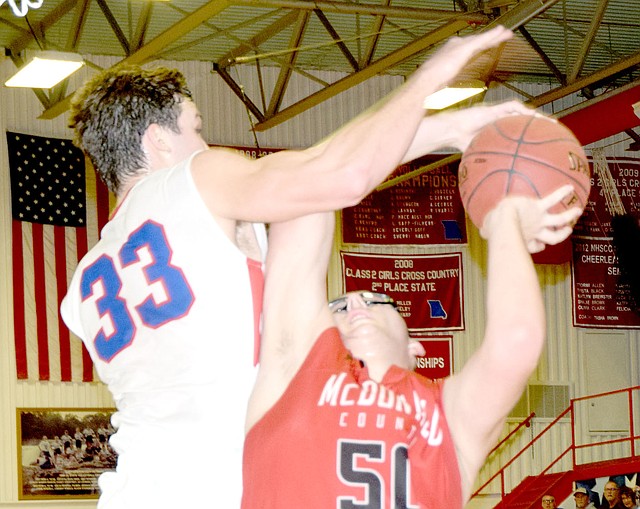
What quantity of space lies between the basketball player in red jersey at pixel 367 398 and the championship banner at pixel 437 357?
14.3 meters

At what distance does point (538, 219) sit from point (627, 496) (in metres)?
12.6

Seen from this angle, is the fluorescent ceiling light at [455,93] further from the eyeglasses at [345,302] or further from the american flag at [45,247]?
the eyeglasses at [345,302]

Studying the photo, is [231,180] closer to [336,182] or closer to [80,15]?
[336,182]

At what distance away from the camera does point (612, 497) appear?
1522 centimetres

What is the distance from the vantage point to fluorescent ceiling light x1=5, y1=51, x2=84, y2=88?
39.1ft

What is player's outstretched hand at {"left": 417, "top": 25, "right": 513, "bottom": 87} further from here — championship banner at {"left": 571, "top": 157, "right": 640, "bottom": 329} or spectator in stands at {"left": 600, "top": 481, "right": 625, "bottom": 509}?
championship banner at {"left": 571, "top": 157, "right": 640, "bottom": 329}

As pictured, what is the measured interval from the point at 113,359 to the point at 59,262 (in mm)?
12801

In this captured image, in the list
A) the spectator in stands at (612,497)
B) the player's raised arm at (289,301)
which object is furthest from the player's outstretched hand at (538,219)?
the spectator in stands at (612,497)

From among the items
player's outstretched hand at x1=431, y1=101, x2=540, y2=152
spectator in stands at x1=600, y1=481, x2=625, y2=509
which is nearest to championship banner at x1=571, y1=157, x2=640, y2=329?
spectator in stands at x1=600, y1=481, x2=625, y2=509

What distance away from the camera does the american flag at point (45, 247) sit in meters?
15.5

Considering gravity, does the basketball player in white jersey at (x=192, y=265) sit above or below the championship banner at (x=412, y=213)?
below

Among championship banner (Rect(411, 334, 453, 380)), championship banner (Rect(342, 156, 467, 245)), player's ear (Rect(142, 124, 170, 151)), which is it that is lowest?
player's ear (Rect(142, 124, 170, 151))

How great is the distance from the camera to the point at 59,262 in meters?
15.7

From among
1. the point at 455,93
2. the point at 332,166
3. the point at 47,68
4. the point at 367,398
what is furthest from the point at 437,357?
the point at 332,166
